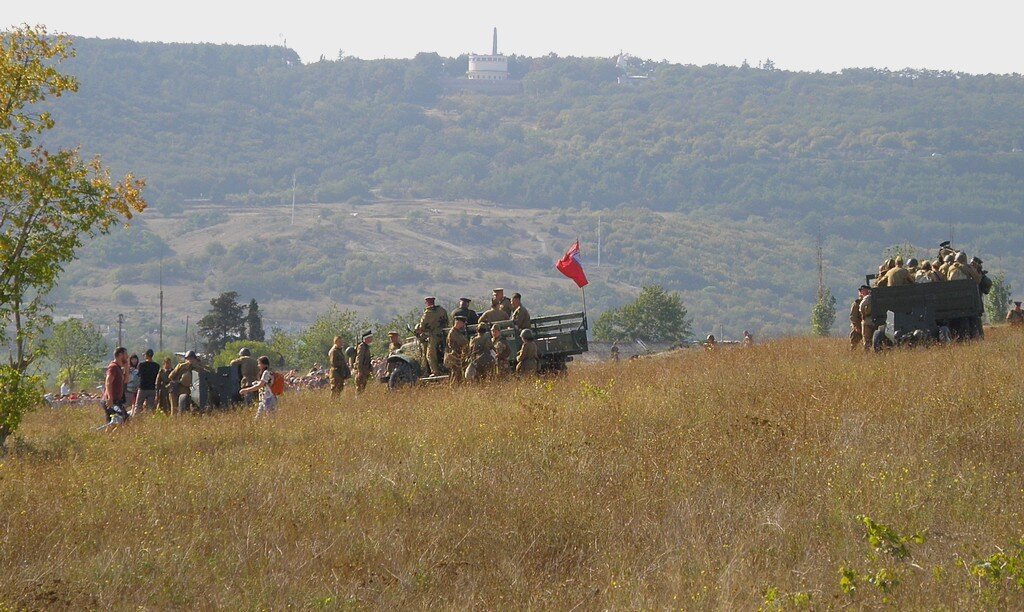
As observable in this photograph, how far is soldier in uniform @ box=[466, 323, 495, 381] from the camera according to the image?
21.9m

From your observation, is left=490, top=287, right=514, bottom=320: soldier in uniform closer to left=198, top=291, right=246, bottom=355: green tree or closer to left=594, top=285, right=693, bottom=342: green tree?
left=594, top=285, right=693, bottom=342: green tree

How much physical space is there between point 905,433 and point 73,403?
28004 mm

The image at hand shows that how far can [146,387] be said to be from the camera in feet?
73.5

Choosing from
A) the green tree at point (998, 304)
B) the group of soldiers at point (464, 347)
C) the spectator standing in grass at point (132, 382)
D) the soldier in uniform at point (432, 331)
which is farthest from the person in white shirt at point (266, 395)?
the green tree at point (998, 304)

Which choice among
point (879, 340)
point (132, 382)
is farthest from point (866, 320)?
point (132, 382)

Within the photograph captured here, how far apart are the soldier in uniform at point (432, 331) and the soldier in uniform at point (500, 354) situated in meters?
1.69

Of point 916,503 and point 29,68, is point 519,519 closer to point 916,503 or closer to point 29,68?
point 916,503

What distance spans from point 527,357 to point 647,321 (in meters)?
54.5

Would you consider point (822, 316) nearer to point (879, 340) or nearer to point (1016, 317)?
point (1016, 317)

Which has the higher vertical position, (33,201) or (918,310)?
(33,201)

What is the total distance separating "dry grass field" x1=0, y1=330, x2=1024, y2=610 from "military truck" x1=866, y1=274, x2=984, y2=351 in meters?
5.68

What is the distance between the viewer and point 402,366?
2378cm

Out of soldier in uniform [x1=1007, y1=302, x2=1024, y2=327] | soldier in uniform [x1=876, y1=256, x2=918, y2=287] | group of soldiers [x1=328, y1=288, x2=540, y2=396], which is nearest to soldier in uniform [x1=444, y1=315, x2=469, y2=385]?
group of soldiers [x1=328, y1=288, x2=540, y2=396]

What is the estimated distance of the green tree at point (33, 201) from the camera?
1609 centimetres
